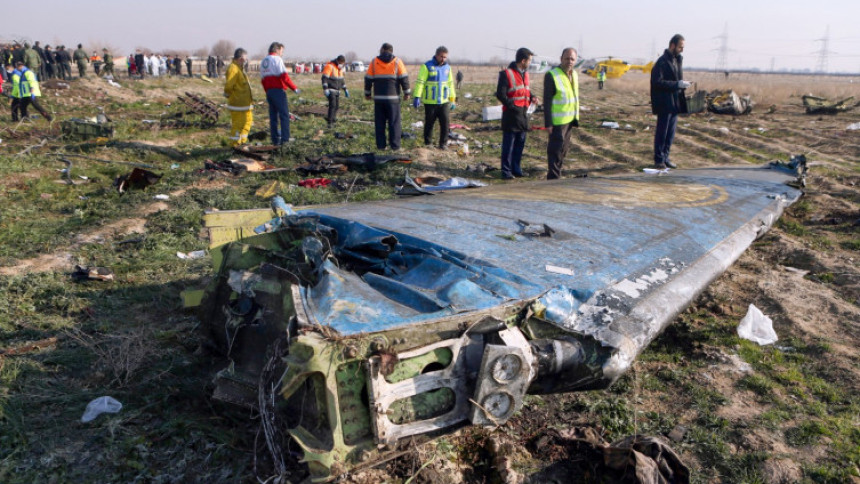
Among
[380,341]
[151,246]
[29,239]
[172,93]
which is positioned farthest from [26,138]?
[380,341]

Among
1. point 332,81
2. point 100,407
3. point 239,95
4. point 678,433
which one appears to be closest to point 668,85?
point 678,433

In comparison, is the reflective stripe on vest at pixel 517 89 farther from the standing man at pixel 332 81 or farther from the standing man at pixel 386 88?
the standing man at pixel 332 81

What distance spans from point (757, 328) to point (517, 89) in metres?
5.29

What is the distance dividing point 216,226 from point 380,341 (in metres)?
2.26

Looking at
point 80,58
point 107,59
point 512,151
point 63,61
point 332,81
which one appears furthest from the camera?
point 107,59

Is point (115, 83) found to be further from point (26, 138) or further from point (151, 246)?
point (151, 246)

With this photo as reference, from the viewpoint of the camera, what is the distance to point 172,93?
2056 centimetres

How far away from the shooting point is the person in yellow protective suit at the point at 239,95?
32.1 ft

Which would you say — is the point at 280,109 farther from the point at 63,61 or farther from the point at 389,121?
the point at 63,61

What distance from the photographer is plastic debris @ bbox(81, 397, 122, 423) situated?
288 centimetres

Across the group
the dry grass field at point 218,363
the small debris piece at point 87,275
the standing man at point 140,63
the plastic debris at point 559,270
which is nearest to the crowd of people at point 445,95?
the dry grass field at point 218,363

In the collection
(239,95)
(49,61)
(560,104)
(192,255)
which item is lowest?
(192,255)

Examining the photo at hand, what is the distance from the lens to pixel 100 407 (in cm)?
293

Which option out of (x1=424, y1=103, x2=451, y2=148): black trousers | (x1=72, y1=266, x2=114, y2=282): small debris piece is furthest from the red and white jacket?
(x1=72, y1=266, x2=114, y2=282): small debris piece
